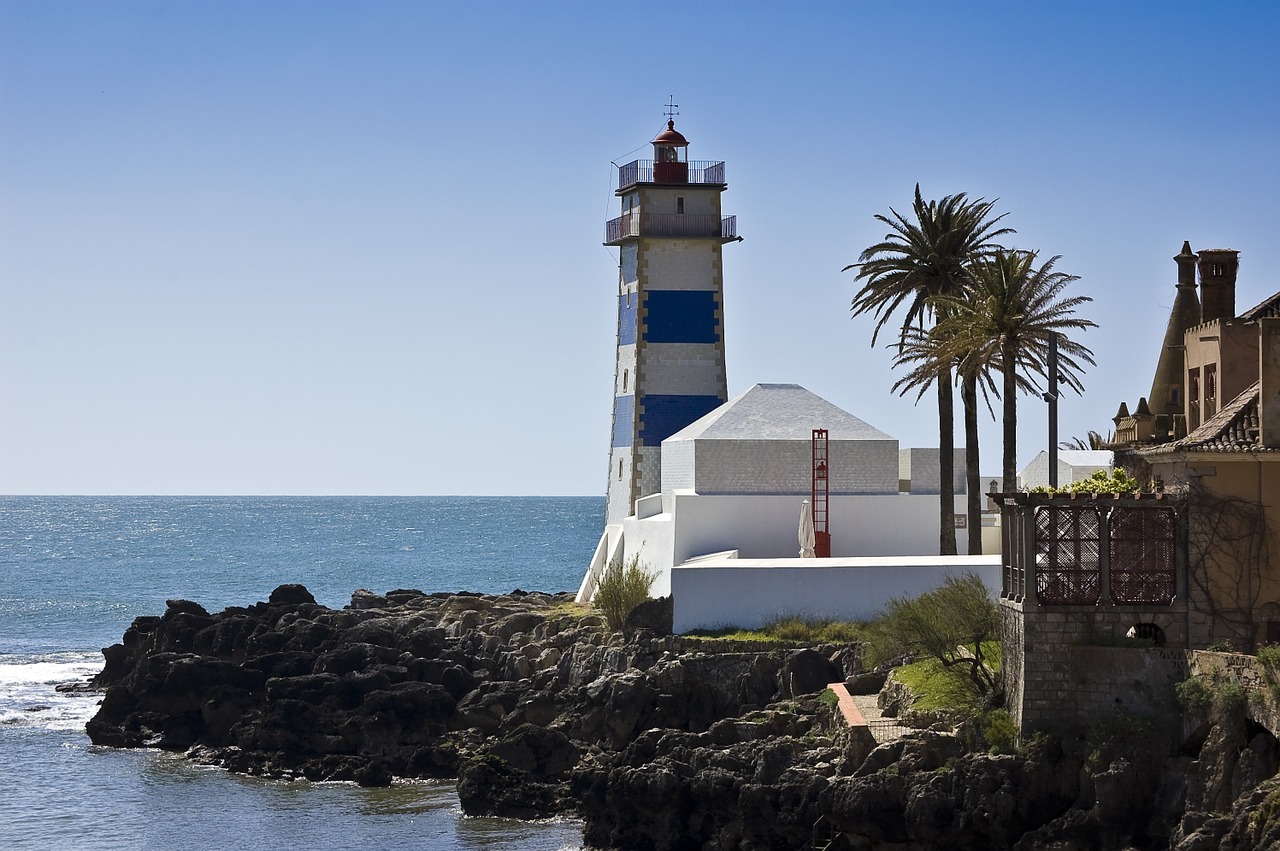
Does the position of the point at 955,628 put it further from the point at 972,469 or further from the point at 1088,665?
the point at 972,469

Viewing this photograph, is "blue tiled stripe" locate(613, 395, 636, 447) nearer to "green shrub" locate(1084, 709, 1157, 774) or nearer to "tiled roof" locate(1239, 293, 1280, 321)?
"tiled roof" locate(1239, 293, 1280, 321)

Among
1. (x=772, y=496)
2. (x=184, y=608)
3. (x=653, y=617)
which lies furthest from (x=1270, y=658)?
(x=184, y=608)

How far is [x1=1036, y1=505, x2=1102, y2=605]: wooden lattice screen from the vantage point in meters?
27.6

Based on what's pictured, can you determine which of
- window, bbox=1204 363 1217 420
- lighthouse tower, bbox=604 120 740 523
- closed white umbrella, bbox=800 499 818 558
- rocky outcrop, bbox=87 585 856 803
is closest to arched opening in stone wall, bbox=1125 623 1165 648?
window, bbox=1204 363 1217 420

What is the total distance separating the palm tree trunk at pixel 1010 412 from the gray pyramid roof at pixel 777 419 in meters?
6.60

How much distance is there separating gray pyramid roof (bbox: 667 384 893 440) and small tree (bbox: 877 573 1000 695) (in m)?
13.6

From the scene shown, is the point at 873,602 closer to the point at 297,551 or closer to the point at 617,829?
the point at 617,829

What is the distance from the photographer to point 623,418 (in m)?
51.5

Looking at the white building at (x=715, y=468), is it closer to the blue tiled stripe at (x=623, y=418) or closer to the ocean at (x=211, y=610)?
the blue tiled stripe at (x=623, y=418)

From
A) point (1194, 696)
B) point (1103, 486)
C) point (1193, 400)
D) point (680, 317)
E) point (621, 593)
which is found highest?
point (680, 317)

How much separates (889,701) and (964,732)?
136 inches

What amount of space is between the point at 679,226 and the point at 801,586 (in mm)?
14369

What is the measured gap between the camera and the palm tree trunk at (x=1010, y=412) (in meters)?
38.5

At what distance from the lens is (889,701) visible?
3094 cm
